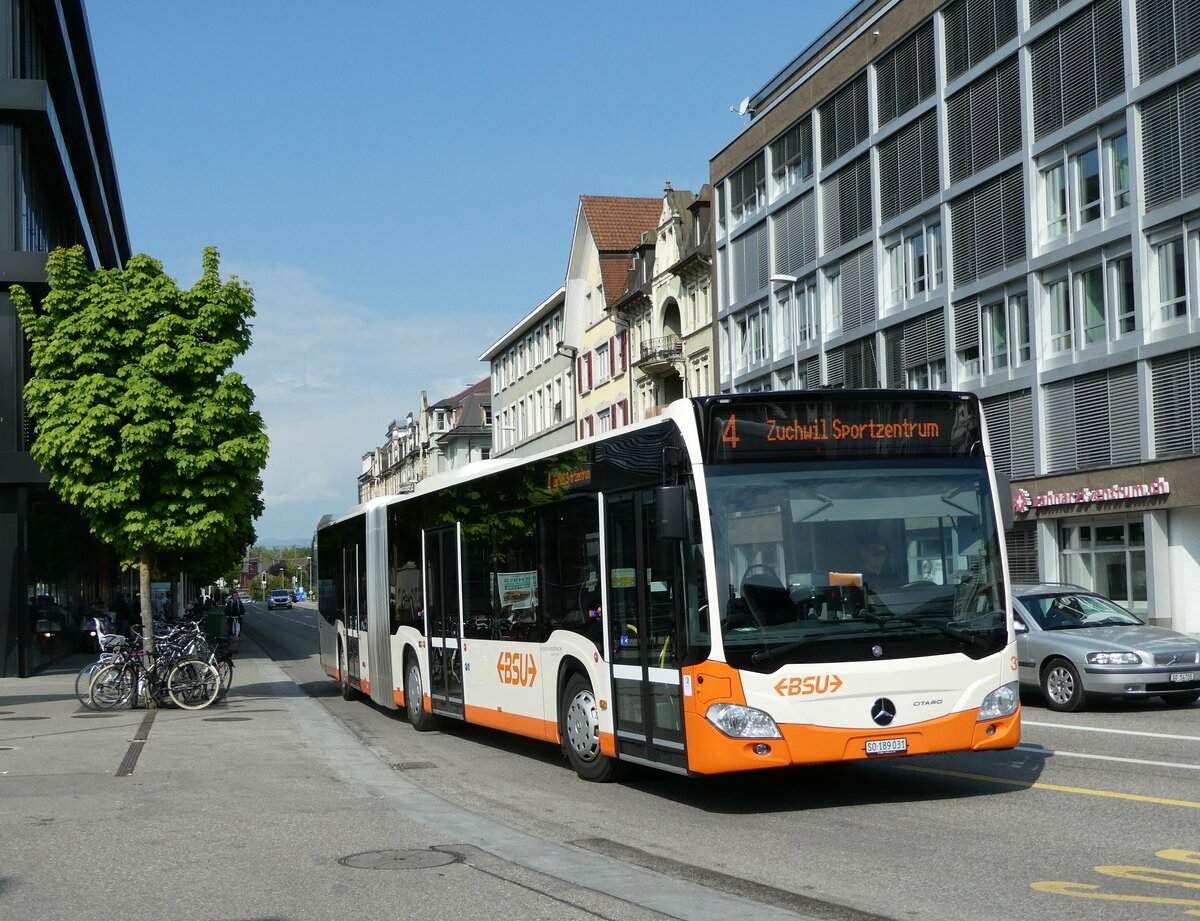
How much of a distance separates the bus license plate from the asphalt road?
42 centimetres

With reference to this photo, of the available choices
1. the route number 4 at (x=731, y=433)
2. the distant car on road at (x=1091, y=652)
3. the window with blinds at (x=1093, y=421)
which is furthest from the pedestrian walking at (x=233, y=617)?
the route number 4 at (x=731, y=433)

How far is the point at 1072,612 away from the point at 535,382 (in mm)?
67537

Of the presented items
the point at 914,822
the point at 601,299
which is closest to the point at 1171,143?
the point at 914,822

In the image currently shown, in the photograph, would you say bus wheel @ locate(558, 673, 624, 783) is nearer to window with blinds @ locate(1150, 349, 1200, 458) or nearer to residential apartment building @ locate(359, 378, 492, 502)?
window with blinds @ locate(1150, 349, 1200, 458)

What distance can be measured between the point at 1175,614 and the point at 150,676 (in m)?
21.5

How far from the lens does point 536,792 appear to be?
38.1 feet

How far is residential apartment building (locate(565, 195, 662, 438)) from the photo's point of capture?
69125mm

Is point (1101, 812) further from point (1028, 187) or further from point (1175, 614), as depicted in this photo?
point (1028, 187)

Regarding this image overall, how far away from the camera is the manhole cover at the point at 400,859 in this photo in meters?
8.22

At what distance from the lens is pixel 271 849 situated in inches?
348

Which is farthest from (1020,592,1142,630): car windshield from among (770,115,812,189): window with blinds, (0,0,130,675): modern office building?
(770,115,812,189): window with blinds

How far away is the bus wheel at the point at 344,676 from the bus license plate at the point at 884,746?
14.2 metres

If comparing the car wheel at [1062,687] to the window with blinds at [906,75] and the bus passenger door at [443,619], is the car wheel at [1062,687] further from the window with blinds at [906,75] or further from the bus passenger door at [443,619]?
the window with blinds at [906,75]

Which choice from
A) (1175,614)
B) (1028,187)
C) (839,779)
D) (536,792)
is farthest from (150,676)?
(1028,187)
